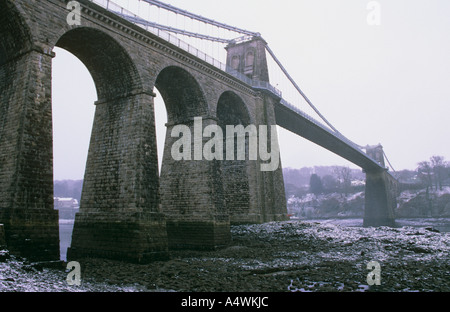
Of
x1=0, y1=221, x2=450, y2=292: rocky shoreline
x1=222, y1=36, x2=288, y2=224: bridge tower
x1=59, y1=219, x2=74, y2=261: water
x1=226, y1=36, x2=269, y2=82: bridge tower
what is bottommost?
x1=59, y1=219, x2=74, y2=261: water

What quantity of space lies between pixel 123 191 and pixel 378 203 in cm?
6028

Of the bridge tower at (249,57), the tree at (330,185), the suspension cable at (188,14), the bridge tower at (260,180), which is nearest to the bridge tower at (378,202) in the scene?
the tree at (330,185)

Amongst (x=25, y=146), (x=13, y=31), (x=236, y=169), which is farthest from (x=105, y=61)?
(x=236, y=169)

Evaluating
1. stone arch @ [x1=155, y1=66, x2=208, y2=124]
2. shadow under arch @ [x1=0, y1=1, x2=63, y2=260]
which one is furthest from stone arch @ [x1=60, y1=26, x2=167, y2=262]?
stone arch @ [x1=155, y1=66, x2=208, y2=124]

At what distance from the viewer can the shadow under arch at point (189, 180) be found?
20172 millimetres

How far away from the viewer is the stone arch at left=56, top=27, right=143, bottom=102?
15.7 meters

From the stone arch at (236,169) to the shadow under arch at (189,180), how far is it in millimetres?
4245

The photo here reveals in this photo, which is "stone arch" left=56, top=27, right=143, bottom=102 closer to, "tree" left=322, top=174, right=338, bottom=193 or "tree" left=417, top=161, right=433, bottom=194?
"tree" left=417, top=161, right=433, bottom=194

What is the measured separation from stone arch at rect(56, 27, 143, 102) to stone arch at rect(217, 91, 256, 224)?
9373mm

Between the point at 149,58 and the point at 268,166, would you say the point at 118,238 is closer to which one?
the point at 149,58

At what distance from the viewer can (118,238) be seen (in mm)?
15164

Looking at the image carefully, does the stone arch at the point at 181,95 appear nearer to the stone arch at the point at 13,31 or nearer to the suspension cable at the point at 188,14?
the suspension cable at the point at 188,14
